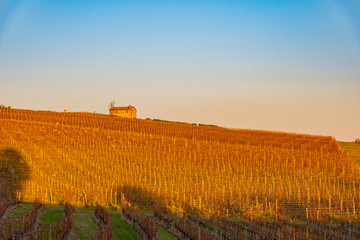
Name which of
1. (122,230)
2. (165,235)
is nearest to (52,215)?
(122,230)

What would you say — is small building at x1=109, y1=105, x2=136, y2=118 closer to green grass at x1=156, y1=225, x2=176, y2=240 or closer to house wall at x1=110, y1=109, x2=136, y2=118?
house wall at x1=110, y1=109, x2=136, y2=118

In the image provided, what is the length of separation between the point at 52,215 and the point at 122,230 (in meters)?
3.45

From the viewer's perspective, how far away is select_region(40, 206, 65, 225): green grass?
13.7 m

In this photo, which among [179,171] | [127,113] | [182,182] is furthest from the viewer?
[127,113]

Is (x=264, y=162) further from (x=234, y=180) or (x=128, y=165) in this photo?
(x=128, y=165)

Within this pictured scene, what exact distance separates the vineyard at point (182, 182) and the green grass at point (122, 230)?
0.61 ft

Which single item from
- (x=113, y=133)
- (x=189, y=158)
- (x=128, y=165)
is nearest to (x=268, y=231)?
(x=128, y=165)

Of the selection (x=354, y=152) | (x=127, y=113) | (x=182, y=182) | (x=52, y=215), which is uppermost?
(x=127, y=113)

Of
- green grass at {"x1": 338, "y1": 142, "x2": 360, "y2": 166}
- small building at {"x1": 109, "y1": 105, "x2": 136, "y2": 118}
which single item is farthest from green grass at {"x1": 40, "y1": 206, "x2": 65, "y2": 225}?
small building at {"x1": 109, "y1": 105, "x2": 136, "y2": 118}

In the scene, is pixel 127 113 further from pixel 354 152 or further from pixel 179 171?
pixel 179 171

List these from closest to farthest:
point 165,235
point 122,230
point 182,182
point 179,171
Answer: point 165,235 → point 122,230 → point 182,182 → point 179,171

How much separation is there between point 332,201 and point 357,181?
6.03m

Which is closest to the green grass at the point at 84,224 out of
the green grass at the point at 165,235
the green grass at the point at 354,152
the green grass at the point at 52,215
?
the green grass at the point at 52,215

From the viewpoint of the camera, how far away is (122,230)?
1273cm
